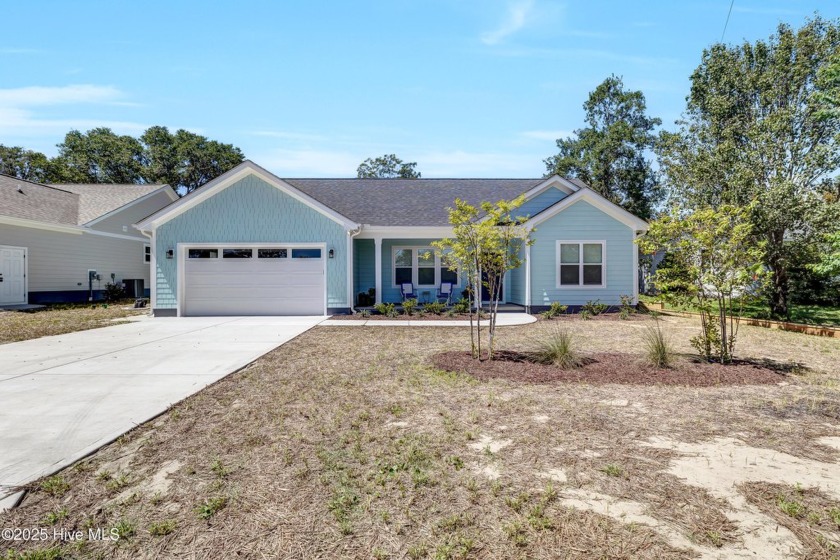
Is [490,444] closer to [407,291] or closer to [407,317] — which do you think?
[407,317]

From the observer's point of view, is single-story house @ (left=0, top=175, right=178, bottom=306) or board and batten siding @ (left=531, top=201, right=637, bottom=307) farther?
single-story house @ (left=0, top=175, right=178, bottom=306)

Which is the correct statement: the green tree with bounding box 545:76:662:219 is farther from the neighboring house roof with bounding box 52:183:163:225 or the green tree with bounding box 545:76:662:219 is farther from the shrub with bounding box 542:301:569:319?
the neighboring house roof with bounding box 52:183:163:225

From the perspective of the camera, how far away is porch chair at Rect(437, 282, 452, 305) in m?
16.5

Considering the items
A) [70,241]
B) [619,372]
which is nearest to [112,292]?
[70,241]

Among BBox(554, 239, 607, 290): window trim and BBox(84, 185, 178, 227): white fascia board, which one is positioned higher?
BBox(84, 185, 178, 227): white fascia board

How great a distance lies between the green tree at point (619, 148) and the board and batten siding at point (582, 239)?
18.2 metres

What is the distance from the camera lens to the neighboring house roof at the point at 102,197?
21.2m

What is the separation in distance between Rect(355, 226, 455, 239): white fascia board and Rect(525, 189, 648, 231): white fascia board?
10.6 feet

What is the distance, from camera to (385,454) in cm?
357

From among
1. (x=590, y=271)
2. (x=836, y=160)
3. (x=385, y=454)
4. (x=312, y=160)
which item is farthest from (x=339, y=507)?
(x=312, y=160)

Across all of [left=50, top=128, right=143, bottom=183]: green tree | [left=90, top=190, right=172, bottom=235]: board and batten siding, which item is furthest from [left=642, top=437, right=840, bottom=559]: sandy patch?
[left=50, top=128, right=143, bottom=183]: green tree

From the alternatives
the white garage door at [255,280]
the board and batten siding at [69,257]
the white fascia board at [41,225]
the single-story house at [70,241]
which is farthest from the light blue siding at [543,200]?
the board and batten siding at [69,257]

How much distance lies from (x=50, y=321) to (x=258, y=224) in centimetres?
658

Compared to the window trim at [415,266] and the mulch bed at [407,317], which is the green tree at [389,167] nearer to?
the window trim at [415,266]
